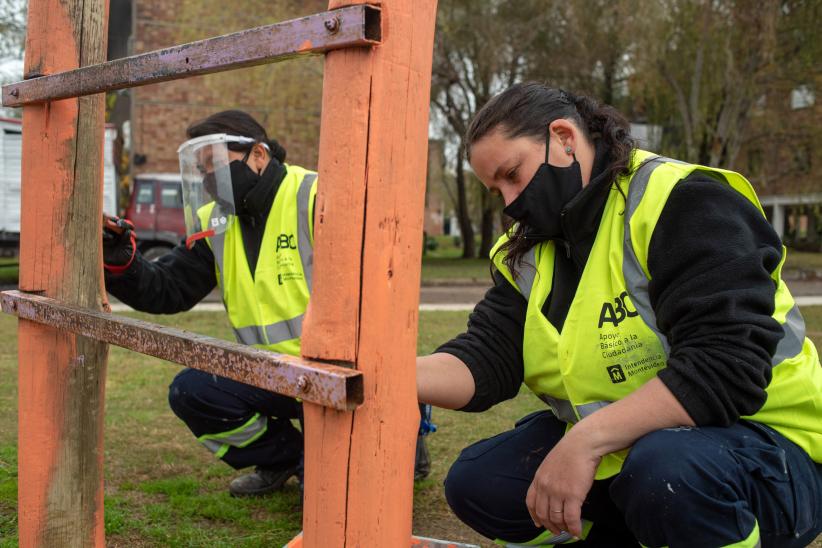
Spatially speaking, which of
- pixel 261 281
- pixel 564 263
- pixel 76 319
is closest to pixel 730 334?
pixel 564 263

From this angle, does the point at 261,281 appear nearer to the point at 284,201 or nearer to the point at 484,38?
the point at 284,201

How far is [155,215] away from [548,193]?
1157 cm

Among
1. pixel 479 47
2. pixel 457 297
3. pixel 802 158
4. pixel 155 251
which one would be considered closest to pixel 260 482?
pixel 457 297

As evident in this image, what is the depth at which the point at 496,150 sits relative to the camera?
2.05 m

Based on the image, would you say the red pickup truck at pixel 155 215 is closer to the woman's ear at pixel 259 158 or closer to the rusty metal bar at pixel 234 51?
the woman's ear at pixel 259 158

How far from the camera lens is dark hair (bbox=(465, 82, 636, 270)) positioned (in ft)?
6.68

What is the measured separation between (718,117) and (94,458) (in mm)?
17192

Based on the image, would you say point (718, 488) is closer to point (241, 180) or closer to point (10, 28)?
point (241, 180)

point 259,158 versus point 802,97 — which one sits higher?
point 802,97

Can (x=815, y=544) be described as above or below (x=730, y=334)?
below

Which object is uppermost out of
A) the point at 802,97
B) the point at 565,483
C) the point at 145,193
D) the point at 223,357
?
the point at 802,97

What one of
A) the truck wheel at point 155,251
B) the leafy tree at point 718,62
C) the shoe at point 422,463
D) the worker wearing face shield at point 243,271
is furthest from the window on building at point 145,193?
the shoe at point 422,463

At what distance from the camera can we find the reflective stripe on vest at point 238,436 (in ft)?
11.1

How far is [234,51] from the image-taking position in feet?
5.30
